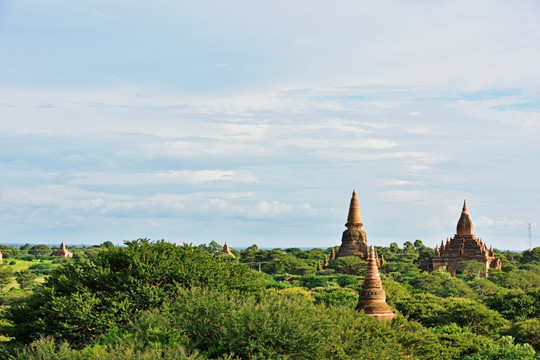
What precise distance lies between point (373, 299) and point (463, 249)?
3091 inches

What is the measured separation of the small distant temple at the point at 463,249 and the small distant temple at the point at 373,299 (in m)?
75.1

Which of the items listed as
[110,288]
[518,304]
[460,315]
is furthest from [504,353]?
[518,304]

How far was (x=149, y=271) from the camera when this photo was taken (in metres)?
39.3

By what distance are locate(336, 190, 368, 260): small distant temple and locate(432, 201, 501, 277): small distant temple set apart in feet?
52.7

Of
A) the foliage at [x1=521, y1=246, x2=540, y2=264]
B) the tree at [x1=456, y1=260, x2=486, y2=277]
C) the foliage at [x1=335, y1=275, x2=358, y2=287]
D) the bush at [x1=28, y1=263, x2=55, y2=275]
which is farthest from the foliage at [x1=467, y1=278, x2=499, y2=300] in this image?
the bush at [x1=28, y1=263, x2=55, y2=275]

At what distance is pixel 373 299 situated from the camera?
39250 mm

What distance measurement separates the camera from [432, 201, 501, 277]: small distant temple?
4441 inches

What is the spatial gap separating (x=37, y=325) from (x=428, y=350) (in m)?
19.7

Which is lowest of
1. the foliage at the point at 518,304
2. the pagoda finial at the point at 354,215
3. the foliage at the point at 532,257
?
the foliage at the point at 518,304

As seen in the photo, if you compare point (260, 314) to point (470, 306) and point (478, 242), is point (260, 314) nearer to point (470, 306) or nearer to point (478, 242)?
point (470, 306)

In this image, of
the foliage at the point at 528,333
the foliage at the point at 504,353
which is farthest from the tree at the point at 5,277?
the foliage at the point at 504,353

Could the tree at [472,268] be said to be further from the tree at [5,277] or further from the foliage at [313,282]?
the tree at [5,277]

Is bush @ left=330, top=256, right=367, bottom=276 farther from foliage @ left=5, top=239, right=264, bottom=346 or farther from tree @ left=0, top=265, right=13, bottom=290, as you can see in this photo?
foliage @ left=5, top=239, right=264, bottom=346

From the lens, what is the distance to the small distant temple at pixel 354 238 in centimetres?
10288
